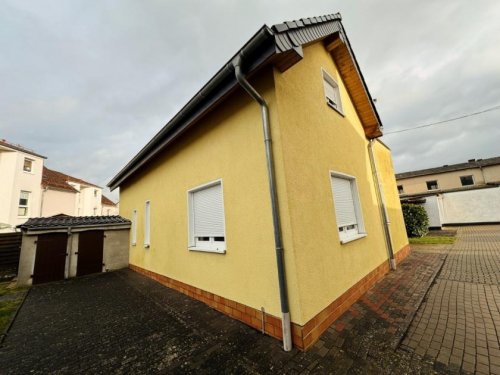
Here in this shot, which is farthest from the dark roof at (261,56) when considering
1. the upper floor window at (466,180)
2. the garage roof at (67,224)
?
the upper floor window at (466,180)

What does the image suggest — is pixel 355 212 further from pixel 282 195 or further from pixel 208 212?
pixel 208 212

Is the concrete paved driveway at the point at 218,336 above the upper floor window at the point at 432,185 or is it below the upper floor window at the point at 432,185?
below

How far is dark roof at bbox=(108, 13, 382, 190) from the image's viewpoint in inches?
110

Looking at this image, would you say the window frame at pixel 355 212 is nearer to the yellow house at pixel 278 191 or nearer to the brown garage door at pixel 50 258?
the yellow house at pixel 278 191

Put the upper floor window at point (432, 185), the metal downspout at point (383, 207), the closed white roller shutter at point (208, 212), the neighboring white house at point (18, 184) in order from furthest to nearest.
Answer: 1. the upper floor window at point (432, 185)
2. the neighboring white house at point (18, 184)
3. the metal downspout at point (383, 207)
4. the closed white roller shutter at point (208, 212)

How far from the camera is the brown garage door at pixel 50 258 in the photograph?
26.4 feet

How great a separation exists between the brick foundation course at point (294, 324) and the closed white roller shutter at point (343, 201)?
4.69 feet

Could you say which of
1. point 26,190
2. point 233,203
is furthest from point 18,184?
point 233,203

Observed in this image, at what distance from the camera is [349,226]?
504 centimetres

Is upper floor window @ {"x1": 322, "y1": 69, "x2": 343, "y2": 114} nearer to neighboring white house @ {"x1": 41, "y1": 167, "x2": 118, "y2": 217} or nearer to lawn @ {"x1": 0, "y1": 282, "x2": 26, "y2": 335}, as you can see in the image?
lawn @ {"x1": 0, "y1": 282, "x2": 26, "y2": 335}

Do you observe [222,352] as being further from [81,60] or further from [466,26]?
[466,26]

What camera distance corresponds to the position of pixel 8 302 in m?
5.86

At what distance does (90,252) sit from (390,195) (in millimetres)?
13958

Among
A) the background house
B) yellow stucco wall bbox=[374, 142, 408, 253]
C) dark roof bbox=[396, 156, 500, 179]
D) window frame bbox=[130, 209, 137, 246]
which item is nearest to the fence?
window frame bbox=[130, 209, 137, 246]
